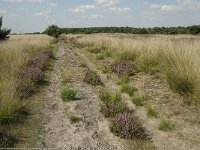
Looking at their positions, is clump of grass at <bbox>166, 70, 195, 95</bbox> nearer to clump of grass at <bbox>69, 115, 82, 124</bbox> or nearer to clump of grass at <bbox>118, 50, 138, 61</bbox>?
clump of grass at <bbox>69, 115, 82, 124</bbox>

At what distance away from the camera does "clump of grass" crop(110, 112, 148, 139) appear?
6.74 metres

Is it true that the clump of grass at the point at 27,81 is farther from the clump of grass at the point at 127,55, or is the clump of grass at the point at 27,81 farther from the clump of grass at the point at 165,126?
the clump of grass at the point at 127,55

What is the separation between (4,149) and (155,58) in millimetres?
8969

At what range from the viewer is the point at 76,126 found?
24.3 ft

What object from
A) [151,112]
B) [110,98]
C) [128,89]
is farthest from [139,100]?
[128,89]

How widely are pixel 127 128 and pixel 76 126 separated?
1230 mm

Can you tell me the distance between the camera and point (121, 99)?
9.44 meters

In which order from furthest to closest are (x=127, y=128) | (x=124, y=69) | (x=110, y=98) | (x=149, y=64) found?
(x=124, y=69) → (x=149, y=64) → (x=110, y=98) → (x=127, y=128)

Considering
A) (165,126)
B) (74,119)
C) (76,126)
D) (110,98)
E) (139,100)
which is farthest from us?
(110,98)

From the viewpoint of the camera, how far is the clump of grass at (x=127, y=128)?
6.74 metres

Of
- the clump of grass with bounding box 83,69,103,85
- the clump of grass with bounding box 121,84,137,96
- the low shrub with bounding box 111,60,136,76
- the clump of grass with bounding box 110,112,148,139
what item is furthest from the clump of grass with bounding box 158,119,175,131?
the low shrub with bounding box 111,60,136,76

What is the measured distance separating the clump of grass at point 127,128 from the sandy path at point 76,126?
0.15 metres

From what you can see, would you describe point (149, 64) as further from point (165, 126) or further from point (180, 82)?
point (165, 126)

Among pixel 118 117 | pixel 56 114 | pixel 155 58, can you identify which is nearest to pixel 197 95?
pixel 118 117
